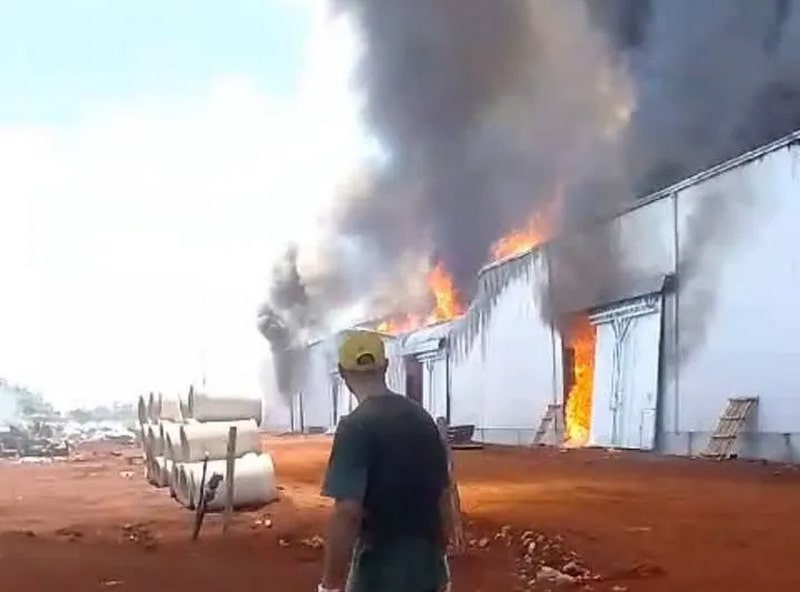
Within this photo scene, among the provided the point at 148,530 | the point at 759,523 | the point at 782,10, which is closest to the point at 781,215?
the point at 759,523

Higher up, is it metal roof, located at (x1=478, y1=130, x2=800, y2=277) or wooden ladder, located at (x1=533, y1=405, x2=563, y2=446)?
metal roof, located at (x1=478, y1=130, x2=800, y2=277)

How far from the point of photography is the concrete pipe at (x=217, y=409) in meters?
17.4

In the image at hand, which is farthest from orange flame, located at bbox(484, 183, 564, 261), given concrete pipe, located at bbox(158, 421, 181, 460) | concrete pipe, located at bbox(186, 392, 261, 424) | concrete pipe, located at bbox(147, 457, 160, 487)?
concrete pipe, located at bbox(186, 392, 261, 424)

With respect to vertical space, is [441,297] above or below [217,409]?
above

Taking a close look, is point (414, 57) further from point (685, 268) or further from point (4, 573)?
point (4, 573)

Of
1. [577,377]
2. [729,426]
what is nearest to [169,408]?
[729,426]

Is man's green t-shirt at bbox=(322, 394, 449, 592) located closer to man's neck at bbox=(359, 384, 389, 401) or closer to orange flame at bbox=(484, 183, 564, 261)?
man's neck at bbox=(359, 384, 389, 401)

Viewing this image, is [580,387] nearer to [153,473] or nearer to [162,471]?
[153,473]

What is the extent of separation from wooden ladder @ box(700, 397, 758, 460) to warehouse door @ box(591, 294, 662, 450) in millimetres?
2732

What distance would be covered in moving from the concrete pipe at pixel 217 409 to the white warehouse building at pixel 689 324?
30.0 feet

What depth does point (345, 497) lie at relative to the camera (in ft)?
11.9

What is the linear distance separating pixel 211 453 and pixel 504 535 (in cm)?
595

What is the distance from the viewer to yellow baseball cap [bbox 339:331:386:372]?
3.80 meters

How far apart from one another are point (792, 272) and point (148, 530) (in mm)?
12463
